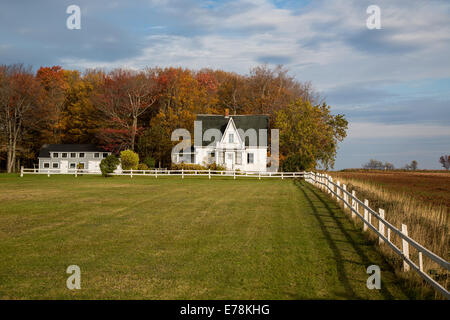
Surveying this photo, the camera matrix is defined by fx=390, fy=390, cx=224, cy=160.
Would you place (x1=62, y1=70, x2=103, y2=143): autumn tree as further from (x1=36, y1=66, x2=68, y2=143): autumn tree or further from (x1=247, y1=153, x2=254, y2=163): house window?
(x1=247, y1=153, x2=254, y2=163): house window

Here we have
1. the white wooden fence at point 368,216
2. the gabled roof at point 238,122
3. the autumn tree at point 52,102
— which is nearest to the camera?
the white wooden fence at point 368,216

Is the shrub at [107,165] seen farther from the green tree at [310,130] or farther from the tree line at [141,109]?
the green tree at [310,130]

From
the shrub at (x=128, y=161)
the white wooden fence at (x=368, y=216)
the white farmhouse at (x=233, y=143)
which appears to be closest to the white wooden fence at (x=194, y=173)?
the white wooden fence at (x=368, y=216)

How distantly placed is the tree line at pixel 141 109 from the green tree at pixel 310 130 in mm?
138

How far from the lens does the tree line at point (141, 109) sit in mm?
55875

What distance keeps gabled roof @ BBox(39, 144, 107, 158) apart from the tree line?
183cm

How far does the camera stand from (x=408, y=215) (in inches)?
527

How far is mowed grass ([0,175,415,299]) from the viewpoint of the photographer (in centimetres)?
693

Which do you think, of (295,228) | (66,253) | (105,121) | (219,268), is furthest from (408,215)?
(105,121)

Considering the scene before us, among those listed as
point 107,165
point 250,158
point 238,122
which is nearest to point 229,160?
point 250,158

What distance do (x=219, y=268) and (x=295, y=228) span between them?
525cm

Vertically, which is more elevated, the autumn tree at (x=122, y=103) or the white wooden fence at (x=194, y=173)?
the autumn tree at (x=122, y=103)

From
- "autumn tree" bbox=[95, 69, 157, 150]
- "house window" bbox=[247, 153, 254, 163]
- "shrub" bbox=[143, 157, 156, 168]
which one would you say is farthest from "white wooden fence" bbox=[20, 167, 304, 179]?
"autumn tree" bbox=[95, 69, 157, 150]
